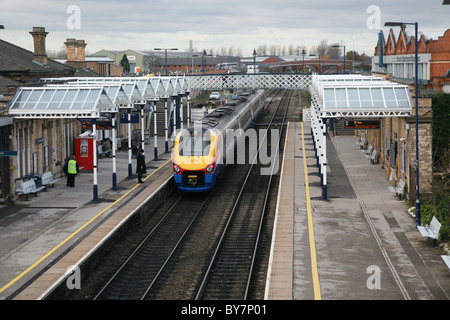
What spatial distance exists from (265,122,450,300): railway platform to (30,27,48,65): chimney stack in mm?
16786

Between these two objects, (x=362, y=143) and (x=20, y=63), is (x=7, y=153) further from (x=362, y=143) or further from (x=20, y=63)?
(x=362, y=143)

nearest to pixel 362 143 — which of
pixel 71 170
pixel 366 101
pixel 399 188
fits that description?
pixel 366 101

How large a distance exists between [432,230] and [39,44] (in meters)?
26.1

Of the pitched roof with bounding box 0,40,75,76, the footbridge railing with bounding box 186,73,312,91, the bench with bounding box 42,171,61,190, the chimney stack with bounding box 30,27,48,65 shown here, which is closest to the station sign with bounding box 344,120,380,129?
the bench with bounding box 42,171,61,190

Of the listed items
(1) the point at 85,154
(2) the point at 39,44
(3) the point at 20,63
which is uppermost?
(2) the point at 39,44

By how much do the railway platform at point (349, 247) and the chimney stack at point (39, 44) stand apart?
16.8 m

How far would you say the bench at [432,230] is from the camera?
61.4 feet

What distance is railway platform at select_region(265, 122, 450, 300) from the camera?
49.6 feet

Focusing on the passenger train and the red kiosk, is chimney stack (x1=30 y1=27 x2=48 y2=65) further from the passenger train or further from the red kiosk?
the passenger train

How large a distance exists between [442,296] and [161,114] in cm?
4113

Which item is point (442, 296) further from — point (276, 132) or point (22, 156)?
point (276, 132)

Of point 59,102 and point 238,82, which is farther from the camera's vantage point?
point 238,82

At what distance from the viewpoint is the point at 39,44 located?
36781mm

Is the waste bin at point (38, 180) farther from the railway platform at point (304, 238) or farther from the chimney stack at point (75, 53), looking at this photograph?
the chimney stack at point (75, 53)
